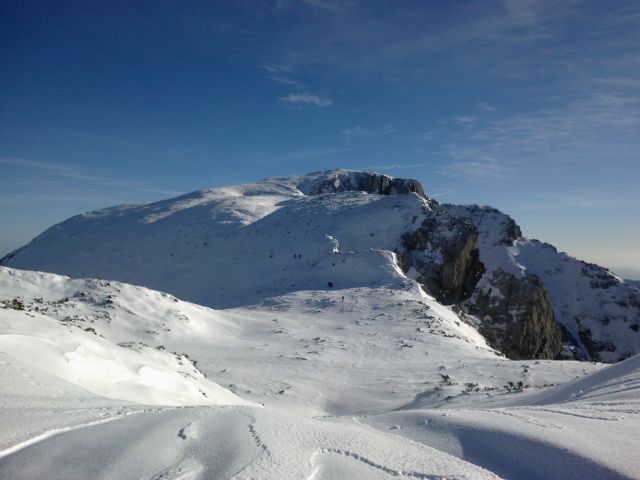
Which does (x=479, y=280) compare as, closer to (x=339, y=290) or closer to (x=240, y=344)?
(x=339, y=290)

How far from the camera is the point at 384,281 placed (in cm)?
2277

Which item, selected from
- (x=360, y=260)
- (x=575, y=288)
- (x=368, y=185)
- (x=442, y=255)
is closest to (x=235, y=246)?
(x=360, y=260)

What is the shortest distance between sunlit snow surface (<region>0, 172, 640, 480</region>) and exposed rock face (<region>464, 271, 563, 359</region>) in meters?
8.58

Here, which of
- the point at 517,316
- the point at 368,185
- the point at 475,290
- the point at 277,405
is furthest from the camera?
the point at 368,185

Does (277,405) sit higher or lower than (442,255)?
lower

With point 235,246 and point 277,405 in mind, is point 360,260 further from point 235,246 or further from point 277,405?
point 277,405

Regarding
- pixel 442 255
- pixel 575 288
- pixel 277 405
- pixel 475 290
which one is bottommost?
pixel 277 405

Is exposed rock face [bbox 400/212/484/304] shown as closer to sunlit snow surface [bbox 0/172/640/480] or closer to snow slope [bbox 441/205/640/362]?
sunlit snow surface [bbox 0/172/640/480]

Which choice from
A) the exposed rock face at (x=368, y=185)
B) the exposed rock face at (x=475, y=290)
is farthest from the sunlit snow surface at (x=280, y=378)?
the exposed rock face at (x=368, y=185)

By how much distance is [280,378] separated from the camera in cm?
1170

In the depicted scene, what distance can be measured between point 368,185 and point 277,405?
45.2m

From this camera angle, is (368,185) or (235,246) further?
(368,185)

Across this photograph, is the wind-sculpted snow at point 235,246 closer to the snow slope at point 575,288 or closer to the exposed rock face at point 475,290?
Result: the exposed rock face at point 475,290

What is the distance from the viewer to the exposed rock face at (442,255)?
2975 centimetres
